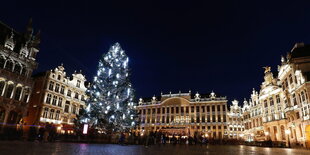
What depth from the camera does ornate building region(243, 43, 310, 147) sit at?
30125 mm

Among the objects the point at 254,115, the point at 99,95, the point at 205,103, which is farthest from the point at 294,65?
the point at 205,103

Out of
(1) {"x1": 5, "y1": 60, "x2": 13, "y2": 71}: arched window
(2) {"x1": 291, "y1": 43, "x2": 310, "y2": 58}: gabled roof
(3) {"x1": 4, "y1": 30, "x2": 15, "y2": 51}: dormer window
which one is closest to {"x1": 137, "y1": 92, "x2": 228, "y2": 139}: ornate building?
(2) {"x1": 291, "y1": 43, "x2": 310, "y2": 58}: gabled roof

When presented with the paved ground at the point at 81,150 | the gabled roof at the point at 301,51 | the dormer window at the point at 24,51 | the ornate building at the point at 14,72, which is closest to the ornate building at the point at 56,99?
the ornate building at the point at 14,72

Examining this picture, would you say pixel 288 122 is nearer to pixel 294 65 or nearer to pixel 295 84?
pixel 295 84

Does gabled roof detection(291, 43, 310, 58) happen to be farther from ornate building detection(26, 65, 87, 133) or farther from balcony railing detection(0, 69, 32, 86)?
balcony railing detection(0, 69, 32, 86)

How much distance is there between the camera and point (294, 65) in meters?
32.7

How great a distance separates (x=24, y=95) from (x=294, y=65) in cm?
4487

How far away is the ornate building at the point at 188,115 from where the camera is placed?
211ft

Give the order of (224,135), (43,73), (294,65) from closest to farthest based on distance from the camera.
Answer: (294,65) < (43,73) < (224,135)

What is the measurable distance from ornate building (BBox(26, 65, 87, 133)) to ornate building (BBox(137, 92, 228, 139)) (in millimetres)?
31466

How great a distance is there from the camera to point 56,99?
134 feet

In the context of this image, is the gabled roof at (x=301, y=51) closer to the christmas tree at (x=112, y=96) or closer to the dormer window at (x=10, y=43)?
the christmas tree at (x=112, y=96)

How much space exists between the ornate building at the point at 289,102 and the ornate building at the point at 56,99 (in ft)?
134

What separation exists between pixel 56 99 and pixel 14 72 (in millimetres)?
13570
